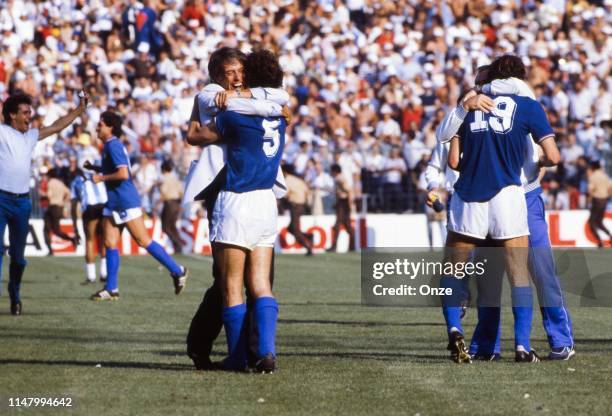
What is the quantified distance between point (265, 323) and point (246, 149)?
1.11m

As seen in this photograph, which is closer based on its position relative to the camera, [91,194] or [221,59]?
[221,59]

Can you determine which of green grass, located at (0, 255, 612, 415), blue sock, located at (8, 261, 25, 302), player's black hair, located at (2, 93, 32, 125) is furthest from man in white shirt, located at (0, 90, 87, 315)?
green grass, located at (0, 255, 612, 415)

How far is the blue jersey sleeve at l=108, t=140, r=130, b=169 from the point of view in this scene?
16.1 metres

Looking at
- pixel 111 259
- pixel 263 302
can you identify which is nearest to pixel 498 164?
pixel 263 302

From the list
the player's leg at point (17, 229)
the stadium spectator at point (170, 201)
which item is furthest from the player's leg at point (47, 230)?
the player's leg at point (17, 229)

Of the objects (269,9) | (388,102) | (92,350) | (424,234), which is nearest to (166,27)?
(269,9)

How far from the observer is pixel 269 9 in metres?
33.4

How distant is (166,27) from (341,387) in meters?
24.5

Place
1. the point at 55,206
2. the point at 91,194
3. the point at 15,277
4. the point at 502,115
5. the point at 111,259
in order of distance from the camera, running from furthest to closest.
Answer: the point at 55,206
the point at 91,194
the point at 111,259
the point at 15,277
the point at 502,115

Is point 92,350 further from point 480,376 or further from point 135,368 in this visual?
point 480,376

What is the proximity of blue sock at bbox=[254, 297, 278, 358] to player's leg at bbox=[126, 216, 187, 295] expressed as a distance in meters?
7.06

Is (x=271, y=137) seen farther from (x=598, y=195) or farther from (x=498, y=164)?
(x=598, y=195)

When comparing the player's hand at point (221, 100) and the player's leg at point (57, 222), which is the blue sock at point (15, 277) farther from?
the player's leg at point (57, 222)

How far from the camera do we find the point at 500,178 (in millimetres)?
9414
